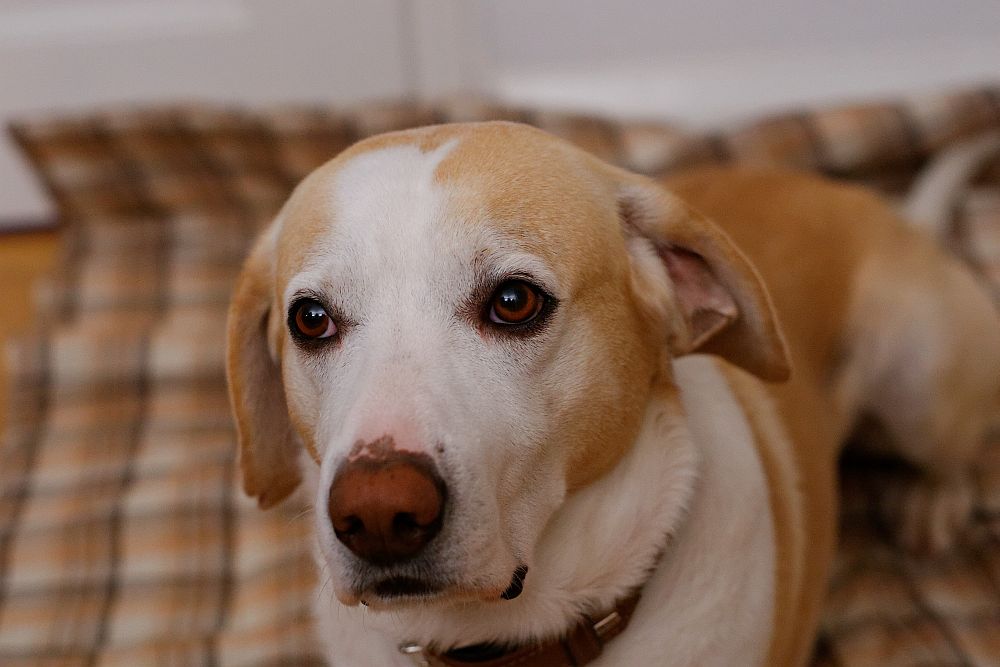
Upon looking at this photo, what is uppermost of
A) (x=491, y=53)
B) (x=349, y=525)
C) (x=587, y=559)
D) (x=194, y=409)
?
(x=349, y=525)

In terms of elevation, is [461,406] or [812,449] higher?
[461,406]

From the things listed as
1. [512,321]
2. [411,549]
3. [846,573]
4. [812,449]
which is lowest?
[846,573]

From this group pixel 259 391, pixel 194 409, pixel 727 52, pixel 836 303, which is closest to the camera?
pixel 259 391

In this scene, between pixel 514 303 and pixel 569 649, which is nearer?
pixel 514 303

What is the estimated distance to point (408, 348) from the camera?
3.15 feet

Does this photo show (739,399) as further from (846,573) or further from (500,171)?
(846,573)

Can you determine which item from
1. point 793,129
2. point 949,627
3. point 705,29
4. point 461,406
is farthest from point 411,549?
point 705,29

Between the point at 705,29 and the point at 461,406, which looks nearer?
the point at 461,406

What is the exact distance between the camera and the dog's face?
35.4 inches

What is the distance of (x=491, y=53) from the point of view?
311 cm

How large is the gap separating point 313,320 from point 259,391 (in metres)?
0.25

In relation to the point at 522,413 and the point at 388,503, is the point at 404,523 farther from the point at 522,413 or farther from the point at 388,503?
the point at 522,413

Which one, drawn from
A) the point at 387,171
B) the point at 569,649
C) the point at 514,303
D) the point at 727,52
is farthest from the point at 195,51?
the point at 569,649

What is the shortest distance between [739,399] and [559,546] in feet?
1.28
